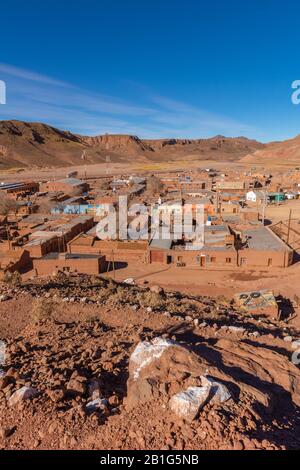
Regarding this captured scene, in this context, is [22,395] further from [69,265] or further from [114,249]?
[114,249]

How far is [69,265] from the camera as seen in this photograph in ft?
69.7

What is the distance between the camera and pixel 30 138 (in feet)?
475

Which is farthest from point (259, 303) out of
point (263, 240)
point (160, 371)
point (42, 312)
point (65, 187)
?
point (65, 187)

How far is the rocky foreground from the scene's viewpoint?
13.4 feet

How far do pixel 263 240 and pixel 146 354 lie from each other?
20726mm

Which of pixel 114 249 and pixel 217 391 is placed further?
pixel 114 249

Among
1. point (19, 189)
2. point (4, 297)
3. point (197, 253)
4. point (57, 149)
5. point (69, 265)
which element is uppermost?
point (57, 149)

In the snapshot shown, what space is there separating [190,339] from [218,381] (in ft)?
10.2

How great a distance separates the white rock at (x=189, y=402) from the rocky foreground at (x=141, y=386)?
12 mm

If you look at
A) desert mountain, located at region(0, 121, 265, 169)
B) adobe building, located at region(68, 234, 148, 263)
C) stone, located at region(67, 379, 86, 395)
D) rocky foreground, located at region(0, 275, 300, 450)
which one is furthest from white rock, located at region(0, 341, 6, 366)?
desert mountain, located at region(0, 121, 265, 169)

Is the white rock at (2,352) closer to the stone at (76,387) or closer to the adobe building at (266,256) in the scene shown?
the stone at (76,387)

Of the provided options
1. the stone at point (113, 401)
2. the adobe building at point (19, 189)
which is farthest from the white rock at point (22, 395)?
the adobe building at point (19, 189)
